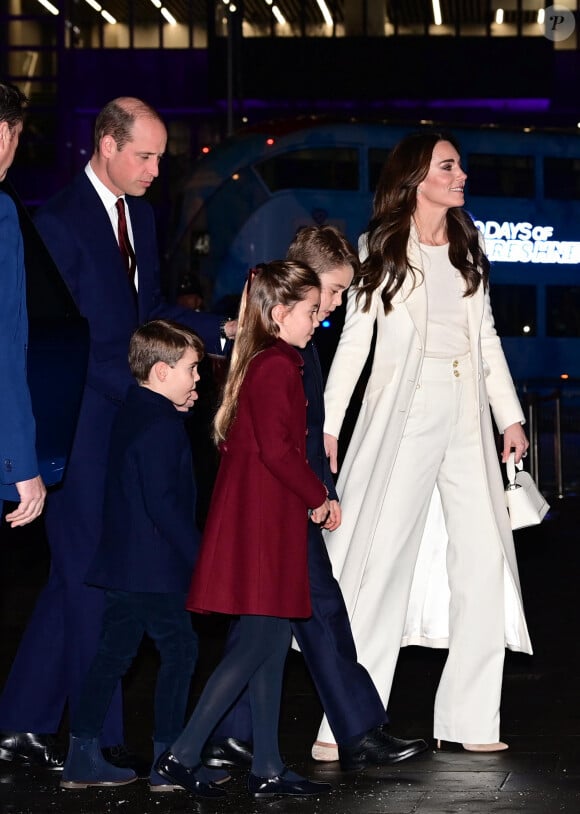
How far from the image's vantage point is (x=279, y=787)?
4.65 metres

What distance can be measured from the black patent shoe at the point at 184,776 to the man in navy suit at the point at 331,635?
1.66ft

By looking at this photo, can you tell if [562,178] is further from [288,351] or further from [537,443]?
[288,351]

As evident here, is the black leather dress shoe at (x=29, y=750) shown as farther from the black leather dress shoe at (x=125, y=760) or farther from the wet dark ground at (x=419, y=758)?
the black leather dress shoe at (x=125, y=760)

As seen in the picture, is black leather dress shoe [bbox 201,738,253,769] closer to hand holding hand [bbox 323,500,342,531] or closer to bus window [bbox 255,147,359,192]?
hand holding hand [bbox 323,500,342,531]

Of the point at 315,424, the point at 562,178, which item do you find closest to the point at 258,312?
the point at 315,424

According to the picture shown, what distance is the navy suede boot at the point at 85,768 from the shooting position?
15.7 feet

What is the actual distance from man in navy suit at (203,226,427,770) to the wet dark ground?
0.29ft

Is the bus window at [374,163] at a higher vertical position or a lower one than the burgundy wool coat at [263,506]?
higher

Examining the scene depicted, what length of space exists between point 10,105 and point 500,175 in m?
24.2

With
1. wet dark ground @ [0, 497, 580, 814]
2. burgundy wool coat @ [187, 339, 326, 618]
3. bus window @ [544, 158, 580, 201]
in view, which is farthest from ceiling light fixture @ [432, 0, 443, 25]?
burgundy wool coat @ [187, 339, 326, 618]

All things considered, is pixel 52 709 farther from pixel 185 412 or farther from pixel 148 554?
pixel 185 412

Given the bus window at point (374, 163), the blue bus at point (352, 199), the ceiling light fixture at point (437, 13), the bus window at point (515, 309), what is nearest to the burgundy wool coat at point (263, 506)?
the blue bus at point (352, 199)

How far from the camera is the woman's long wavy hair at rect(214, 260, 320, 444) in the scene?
463cm

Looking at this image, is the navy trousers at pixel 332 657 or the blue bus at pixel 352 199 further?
the blue bus at pixel 352 199
